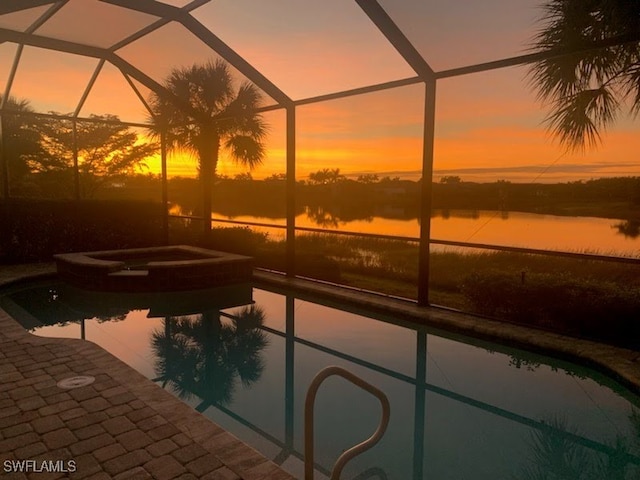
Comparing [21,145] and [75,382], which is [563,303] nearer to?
[75,382]

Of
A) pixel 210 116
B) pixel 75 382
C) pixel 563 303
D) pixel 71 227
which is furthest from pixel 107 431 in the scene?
pixel 210 116

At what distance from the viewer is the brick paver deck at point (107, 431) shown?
240cm

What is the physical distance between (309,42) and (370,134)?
11.4m

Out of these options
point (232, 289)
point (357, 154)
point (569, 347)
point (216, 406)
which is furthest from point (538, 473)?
point (357, 154)

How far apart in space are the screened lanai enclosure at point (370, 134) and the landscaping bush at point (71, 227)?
0.13 ft

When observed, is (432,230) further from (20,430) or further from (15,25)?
(15,25)

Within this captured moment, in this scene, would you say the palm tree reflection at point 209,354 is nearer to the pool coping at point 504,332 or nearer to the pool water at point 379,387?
the pool water at point 379,387

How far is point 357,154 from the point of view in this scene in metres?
17.9

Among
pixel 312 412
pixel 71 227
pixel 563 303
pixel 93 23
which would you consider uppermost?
pixel 93 23

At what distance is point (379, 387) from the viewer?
4113 mm

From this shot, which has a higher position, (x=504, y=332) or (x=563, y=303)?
(x=563, y=303)

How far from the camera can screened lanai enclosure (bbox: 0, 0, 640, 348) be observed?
195 inches

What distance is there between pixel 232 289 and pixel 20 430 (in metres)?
5.33

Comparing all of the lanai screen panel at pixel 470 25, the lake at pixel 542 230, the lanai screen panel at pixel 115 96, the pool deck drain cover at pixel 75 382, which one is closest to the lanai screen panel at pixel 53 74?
the lanai screen panel at pixel 115 96
